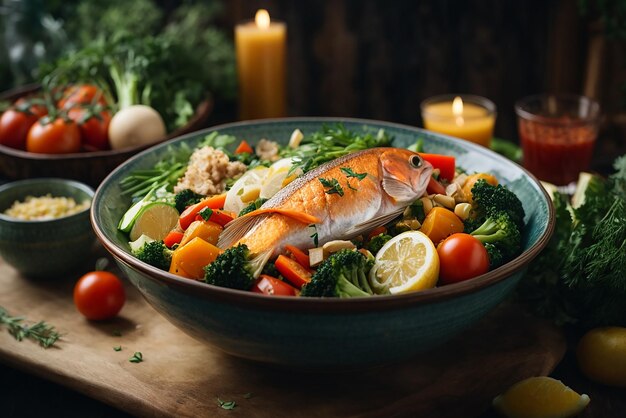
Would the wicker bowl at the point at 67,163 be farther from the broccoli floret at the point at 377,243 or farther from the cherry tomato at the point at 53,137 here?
the broccoli floret at the point at 377,243

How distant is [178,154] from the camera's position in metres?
3.93

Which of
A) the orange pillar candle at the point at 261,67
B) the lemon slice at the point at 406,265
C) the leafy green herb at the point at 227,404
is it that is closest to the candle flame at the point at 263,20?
the orange pillar candle at the point at 261,67

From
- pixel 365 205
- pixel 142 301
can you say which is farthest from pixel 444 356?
pixel 142 301

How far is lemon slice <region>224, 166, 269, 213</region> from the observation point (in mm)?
3279

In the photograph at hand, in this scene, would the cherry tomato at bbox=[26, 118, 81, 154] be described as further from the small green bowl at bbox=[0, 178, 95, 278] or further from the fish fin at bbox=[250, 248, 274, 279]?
the fish fin at bbox=[250, 248, 274, 279]

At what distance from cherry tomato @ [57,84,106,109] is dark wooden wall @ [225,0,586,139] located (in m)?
2.23

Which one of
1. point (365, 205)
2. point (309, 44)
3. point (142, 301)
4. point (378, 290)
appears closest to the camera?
point (378, 290)

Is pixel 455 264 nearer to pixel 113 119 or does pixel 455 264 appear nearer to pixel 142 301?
pixel 142 301

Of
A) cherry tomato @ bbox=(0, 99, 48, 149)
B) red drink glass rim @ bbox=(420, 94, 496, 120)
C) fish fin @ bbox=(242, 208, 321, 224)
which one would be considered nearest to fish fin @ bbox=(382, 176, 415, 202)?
fish fin @ bbox=(242, 208, 321, 224)

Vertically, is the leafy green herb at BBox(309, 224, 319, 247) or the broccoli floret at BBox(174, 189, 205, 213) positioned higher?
the leafy green herb at BBox(309, 224, 319, 247)

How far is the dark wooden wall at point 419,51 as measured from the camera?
638cm

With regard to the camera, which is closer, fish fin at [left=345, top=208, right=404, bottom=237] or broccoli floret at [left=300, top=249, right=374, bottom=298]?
broccoli floret at [left=300, top=249, right=374, bottom=298]

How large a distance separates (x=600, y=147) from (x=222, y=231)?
16.4 feet

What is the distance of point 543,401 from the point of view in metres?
2.78
